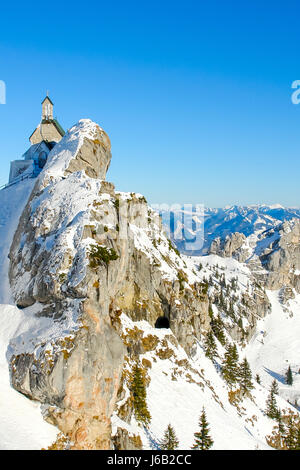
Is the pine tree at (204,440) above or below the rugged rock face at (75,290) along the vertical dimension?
below

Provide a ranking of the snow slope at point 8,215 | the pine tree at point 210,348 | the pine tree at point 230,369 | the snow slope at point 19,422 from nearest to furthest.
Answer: the snow slope at point 19,422 < the snow slope at point 8,215 < the pine tree at point 230,369 < the pine tree at point 210,348

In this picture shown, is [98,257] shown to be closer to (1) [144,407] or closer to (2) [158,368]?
(1) [144,407]

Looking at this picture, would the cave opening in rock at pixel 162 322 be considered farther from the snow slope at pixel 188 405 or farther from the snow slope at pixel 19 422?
the snow slope at pixel 19 422

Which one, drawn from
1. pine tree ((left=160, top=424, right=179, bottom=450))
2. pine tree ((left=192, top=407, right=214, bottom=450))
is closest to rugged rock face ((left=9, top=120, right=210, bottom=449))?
pine tree ((left=160, top=424, right=179, bottom=450))

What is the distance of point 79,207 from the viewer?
42969mm

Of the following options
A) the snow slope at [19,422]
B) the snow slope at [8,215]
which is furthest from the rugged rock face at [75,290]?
the snow slope at [8,215]

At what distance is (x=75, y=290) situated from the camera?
35.6m

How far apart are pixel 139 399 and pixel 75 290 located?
17608 millimetres

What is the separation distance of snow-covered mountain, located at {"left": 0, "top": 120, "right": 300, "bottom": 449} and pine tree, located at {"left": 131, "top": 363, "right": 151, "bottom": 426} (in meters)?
0.26

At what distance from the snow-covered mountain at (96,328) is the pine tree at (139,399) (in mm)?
265

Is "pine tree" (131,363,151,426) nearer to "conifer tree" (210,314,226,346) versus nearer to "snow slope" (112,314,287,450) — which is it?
"snow slope" (112,314,287,450)

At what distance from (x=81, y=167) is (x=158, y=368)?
3440 centimetres

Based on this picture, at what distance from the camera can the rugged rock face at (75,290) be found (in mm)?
31922

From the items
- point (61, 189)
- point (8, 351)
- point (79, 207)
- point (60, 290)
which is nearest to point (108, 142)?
point (61, 189)
